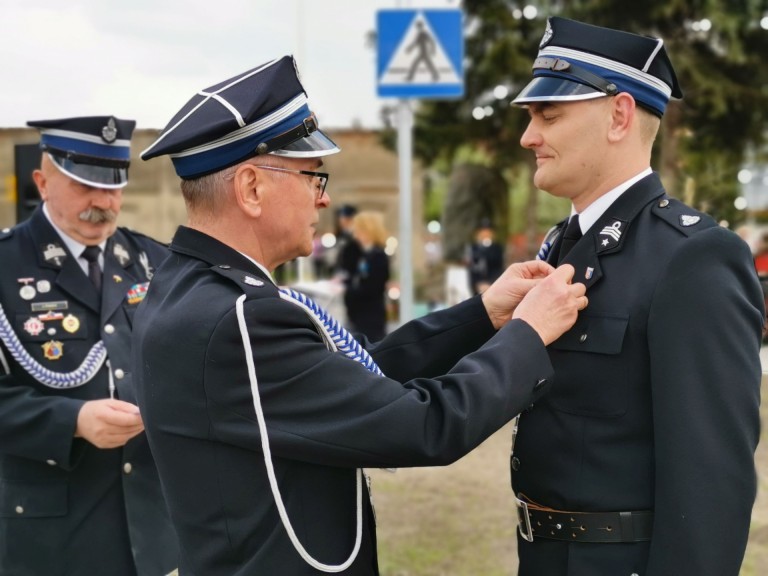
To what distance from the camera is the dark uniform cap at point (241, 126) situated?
1881 mm

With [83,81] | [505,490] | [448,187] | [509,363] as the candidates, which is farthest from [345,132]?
[509,363]

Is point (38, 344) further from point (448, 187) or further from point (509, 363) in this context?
point (448, 187)

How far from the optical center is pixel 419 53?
583 cm

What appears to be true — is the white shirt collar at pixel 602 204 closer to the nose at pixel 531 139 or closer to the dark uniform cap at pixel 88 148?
the nose at pixel 531 139

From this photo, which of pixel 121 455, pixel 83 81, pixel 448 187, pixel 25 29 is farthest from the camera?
pixel 448 187

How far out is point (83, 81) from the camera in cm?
414

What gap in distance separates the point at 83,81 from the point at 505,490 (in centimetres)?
382

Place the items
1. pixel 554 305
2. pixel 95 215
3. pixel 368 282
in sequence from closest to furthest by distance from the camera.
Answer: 1. pixel 554 305
2. pixel 95 215
3. pixel 368 282

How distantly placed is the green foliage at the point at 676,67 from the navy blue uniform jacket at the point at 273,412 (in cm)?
1082

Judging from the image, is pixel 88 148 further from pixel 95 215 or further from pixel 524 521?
pixel 524 521

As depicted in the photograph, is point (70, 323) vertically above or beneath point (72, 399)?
above

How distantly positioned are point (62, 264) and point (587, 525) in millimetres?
1905

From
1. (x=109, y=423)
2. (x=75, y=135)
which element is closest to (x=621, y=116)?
(x=109, y=423)

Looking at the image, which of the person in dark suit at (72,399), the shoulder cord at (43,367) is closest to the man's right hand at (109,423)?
the person in dark suit at (72,399)
